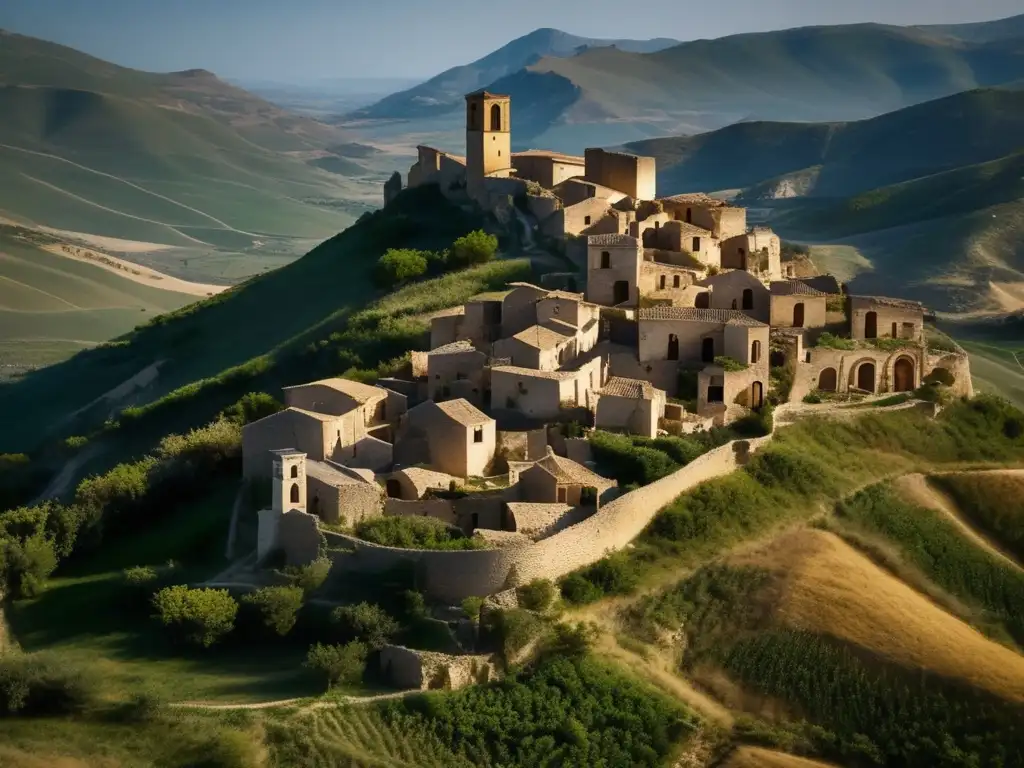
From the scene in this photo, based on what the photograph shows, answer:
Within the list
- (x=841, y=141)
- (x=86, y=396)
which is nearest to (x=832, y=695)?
(x=86, y=396)

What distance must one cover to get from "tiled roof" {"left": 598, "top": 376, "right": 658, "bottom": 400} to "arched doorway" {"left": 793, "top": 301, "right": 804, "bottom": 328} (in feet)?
15.5

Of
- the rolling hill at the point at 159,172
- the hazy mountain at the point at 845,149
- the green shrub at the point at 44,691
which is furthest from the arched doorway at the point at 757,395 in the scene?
the hazy mountain at the point at 845,149

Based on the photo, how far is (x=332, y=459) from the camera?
28219 millimetres

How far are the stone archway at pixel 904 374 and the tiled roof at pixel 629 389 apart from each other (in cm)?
602

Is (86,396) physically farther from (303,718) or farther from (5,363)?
(303,718)

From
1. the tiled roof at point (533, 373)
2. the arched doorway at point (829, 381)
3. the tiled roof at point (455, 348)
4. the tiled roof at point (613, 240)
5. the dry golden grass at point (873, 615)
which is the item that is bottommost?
the dry golden grass at point (873, 615)

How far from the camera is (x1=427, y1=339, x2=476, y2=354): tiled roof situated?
3150 centimetres

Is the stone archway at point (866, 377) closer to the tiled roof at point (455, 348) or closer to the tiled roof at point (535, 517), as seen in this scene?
the tiled roof at point (455, 348)

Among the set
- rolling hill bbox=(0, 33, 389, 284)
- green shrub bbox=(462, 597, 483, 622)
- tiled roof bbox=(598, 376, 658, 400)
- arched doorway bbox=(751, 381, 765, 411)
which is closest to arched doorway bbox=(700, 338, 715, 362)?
arched doorway bbox=(751, 381, 765, 411)

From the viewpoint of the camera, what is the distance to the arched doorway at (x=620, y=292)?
3528 cm

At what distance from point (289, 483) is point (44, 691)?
5.01 meters

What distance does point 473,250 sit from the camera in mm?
41750

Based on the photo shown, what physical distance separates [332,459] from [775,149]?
137751 millimetres

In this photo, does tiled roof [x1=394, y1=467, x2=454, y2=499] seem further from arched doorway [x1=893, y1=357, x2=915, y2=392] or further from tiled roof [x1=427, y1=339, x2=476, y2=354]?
arched doorway [x1=893, y1=357, x2=915, y2=392]
